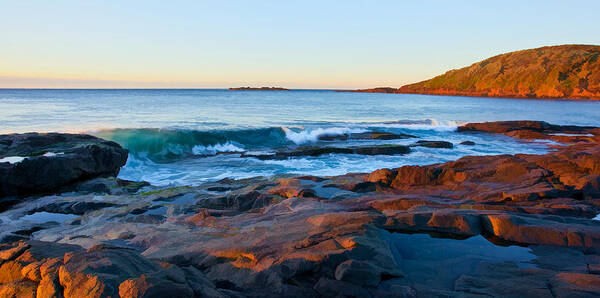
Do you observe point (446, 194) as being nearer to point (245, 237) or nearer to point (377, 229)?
point (377, 229)

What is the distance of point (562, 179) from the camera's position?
7.23m

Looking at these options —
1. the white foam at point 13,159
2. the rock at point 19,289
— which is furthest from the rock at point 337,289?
the white foam at point 13,159

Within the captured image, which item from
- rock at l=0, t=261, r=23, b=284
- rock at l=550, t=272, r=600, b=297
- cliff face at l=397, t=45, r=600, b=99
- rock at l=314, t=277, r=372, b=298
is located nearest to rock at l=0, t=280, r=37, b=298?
rock at l=0, t=261, r=23, b=284

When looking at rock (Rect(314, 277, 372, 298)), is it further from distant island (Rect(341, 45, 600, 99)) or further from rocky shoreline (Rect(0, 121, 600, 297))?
distant island (Rect(341, 45, 600, 99))

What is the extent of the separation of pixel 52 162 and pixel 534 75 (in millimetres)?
123305

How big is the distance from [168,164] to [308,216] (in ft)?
38.0

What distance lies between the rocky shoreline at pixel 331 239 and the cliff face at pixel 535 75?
95.8 m

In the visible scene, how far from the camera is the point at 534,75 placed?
10406 centimetres

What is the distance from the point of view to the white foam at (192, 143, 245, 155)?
1880 cm

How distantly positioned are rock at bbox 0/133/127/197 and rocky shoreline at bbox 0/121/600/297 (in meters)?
0.48

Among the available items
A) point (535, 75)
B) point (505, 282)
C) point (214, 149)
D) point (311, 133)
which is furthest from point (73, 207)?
point (535, 75)

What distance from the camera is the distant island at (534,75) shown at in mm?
88069

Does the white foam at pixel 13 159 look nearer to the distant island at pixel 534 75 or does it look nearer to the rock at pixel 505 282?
the rock at pixel 505 282

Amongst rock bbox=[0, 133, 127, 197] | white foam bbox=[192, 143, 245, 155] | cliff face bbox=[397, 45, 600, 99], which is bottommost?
white foam bbox=[192, 143, 245, 155]
